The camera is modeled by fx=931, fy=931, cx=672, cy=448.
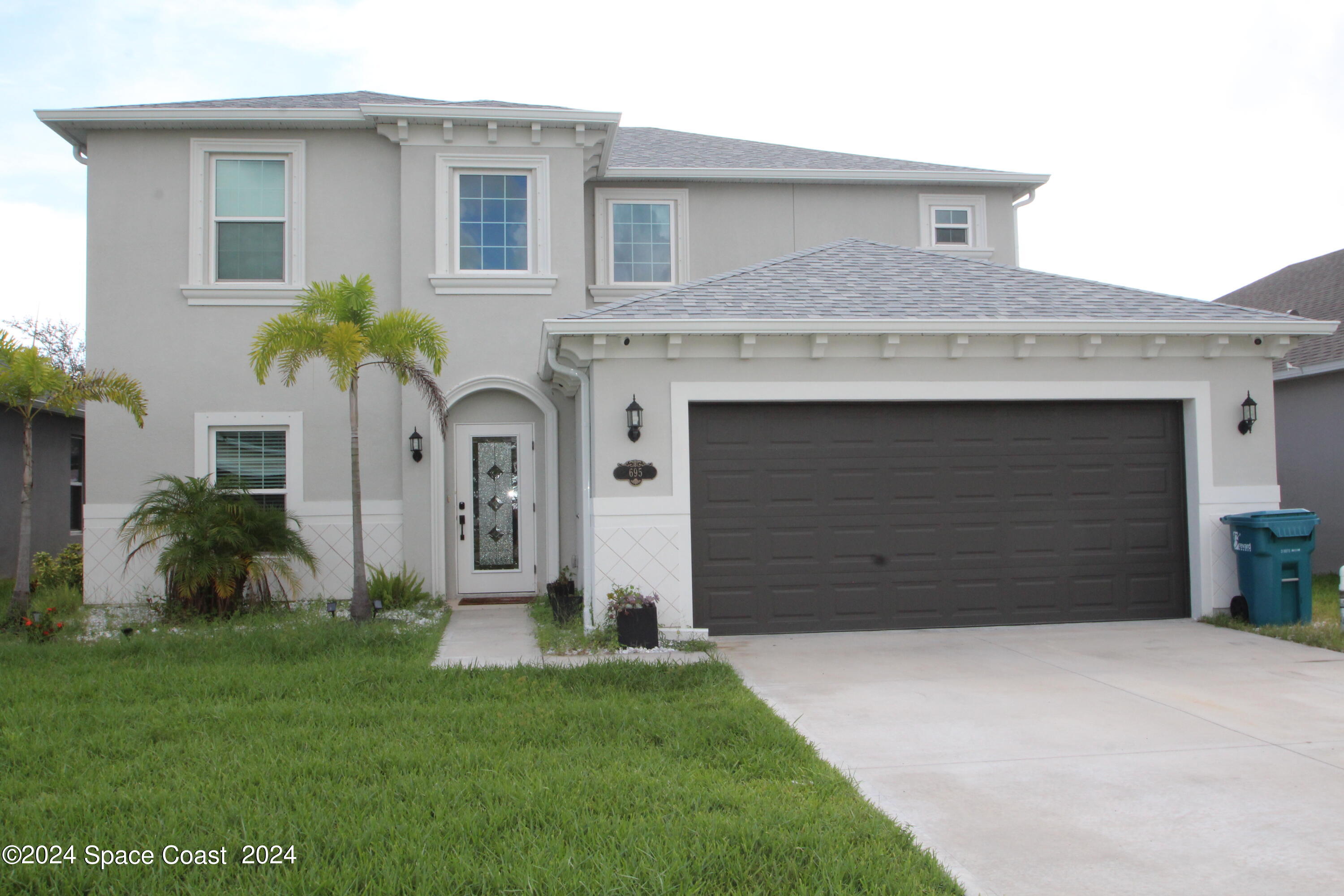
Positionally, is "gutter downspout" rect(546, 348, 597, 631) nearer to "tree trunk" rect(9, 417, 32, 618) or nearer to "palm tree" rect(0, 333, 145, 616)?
"palm tree" rect(0, 333, 145, 616)

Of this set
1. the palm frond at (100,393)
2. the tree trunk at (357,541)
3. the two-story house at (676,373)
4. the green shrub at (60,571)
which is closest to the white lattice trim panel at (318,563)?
the two-story house at (676,373)

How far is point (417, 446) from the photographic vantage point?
1159cm

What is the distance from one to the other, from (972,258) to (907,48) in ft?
13.1

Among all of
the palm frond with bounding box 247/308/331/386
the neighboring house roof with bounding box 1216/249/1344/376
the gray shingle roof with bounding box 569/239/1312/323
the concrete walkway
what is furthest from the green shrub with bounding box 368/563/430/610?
the neighboring house roof with bounding box 1216/249/1344/376

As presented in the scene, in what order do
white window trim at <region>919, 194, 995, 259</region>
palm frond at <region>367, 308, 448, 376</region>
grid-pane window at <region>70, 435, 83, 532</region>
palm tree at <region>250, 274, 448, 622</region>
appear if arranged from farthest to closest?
grid-pane window at <region>70, 435, 83, 532</region>, white window trim at <region>919, 194, 995, 259</region>, palm frond at <region>367, 308, 448, 376</region>, palm tree at <region>250, 274, 448, 622</region>

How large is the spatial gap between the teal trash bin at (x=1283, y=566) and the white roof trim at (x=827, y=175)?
682cm

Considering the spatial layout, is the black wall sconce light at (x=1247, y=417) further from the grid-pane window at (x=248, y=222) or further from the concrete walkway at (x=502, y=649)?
the grid-pane window at (x=248, y=222)

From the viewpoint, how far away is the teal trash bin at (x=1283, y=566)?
9.03 metres

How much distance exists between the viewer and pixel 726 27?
15.1 m

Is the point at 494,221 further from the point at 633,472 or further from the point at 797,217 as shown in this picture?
the point at 633,472

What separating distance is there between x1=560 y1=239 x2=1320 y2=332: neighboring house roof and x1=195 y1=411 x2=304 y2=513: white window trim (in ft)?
15.3

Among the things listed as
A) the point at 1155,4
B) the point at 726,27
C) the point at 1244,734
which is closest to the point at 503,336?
the point at 726,27

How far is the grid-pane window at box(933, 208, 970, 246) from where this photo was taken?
14.3 m

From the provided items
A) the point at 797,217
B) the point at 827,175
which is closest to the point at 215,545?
the point at 797,217
